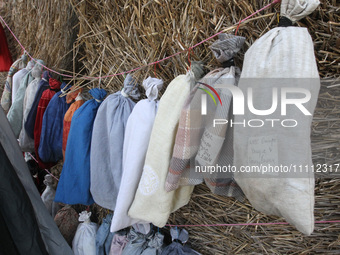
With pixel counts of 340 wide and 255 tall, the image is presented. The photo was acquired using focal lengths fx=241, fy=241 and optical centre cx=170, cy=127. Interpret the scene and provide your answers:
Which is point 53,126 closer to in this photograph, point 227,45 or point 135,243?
point 135,243

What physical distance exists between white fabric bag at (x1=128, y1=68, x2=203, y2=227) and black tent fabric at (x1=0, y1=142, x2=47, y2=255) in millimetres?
299

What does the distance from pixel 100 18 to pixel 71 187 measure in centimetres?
75

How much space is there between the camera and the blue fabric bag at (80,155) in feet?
3.28

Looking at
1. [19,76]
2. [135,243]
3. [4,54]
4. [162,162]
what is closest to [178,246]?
[135,243]

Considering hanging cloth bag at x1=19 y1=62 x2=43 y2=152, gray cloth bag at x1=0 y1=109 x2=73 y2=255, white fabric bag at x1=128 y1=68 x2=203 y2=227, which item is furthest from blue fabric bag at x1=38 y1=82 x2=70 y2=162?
white fabric bag at x1=128 y1=68 x2=203 y2=227

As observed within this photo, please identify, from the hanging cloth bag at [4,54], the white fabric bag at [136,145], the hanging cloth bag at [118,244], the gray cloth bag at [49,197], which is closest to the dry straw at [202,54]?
the white fabric bag at [136,145]

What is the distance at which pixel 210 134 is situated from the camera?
61 cm

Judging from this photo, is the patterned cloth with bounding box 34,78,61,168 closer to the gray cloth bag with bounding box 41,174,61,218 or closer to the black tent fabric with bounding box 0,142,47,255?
the gray cloth bag with bounding box 41,174,61,218

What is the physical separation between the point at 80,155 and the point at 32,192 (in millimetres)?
215

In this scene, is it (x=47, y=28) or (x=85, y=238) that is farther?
(x=47, y=28)

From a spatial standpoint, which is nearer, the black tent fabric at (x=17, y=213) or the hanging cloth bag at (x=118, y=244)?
the black tent fabric at (x=17, y=213)

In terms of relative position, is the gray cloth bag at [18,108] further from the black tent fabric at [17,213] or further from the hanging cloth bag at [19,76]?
the black tent fabric at [17,213]

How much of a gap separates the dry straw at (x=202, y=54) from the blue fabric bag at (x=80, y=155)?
157mm

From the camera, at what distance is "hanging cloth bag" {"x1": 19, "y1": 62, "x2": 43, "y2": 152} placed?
124 cm
